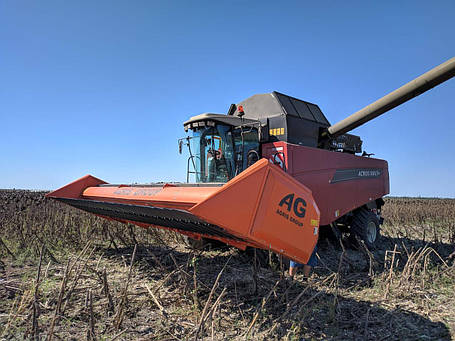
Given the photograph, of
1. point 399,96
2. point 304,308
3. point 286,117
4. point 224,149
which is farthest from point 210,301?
point 399,96

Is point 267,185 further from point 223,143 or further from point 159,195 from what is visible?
point 223,143

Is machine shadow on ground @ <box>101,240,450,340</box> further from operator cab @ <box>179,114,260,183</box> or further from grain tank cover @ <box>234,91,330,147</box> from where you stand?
grain tank cover @ <box>234,91,330,147</box>

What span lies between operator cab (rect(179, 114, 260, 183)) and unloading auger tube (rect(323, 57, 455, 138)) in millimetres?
2059

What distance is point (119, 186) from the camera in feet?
14.6

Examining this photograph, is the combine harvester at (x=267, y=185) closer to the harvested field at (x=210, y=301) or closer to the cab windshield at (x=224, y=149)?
the cab windshield at (x=224, y=149)

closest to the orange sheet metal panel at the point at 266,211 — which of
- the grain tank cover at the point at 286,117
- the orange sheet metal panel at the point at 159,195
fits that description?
the orange sheet metal panel at the point at 159,195

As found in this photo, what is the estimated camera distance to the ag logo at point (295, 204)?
2.66 m

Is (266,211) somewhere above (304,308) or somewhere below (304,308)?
above

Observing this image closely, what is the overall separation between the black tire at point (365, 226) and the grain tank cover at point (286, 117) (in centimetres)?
156

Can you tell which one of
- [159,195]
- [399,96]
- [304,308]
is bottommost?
[304,308]

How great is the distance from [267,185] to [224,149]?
1.86 meters

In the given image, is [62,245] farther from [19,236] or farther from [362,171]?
[362,171]

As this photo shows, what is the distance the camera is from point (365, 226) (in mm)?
5719

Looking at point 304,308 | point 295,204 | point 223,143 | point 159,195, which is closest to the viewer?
point 295,204
